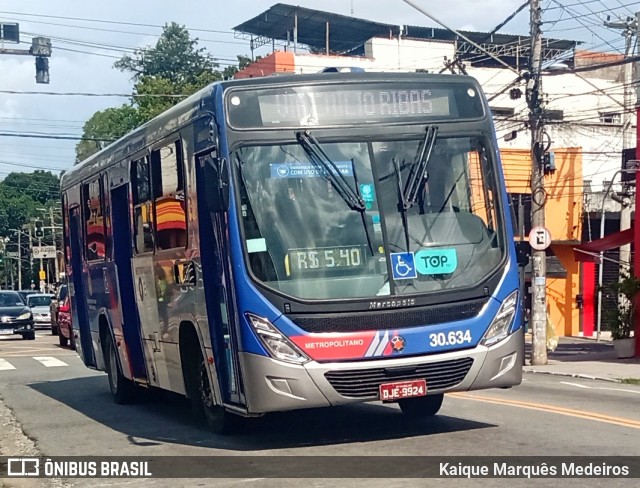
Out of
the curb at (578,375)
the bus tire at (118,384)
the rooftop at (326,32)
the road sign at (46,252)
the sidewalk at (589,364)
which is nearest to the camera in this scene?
the bus tire at (118,384)

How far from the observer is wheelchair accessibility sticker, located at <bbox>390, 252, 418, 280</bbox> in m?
9.45

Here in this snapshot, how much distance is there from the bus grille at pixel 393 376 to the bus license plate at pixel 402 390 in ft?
0.11

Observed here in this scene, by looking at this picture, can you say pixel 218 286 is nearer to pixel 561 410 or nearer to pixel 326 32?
pixel 561 410

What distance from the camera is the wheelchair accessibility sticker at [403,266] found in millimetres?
9453

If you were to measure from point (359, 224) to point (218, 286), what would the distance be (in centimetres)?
145

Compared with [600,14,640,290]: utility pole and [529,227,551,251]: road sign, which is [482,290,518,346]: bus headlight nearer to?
[529,227,551,251]: road sign

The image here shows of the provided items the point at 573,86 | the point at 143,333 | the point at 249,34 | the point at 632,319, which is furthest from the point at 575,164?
the point at 143,333

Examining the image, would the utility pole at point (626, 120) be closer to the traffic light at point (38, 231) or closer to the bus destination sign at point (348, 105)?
the bus destination sign at point (348, 105)

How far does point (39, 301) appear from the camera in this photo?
45.8 meters

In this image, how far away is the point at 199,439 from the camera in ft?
36.1

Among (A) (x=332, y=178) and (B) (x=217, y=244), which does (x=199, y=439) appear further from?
(A) (x=332, y=178)

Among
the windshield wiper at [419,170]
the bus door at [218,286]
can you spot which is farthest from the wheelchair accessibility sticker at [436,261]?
the bus door at [218,286]

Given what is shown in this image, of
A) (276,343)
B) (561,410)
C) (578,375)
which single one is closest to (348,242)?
(276,343)

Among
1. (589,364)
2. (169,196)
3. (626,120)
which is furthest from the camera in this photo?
(626,120)
